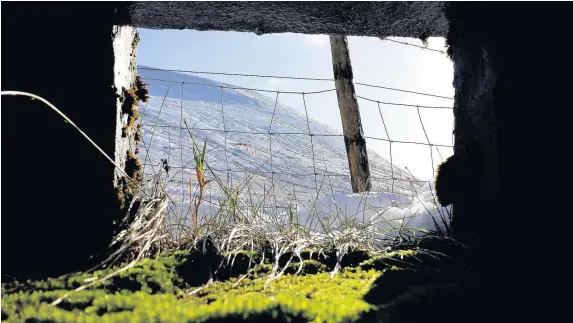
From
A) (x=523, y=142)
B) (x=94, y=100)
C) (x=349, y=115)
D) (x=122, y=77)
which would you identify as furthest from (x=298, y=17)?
(x=349, y=115)

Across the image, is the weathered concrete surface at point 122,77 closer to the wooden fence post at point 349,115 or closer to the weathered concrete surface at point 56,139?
the weathered concrete surface at point 56,139

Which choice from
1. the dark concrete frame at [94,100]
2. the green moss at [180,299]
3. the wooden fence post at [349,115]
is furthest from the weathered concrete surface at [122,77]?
the wooden fence post at [349,115]

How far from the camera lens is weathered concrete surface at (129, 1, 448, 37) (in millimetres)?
1990

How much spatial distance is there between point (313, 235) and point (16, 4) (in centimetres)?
142

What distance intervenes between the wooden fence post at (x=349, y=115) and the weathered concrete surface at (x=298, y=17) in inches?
81.5

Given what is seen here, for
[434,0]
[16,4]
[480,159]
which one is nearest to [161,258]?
[16,4]

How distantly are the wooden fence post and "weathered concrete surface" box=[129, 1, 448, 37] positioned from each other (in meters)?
2.07

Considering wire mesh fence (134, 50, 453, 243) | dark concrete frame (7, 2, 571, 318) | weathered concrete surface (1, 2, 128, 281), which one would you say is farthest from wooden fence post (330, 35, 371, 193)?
weathered concrete surface (1, 2, 128, 281)

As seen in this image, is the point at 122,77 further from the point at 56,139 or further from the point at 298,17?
the point at 298,17

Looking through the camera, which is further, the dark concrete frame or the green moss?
the dark concrete frame

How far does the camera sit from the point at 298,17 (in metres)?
2.10

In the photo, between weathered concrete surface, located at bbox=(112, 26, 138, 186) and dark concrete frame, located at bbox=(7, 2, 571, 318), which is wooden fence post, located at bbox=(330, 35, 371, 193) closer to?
dark concrete frame, located at bbox=(7, 2, 571, 318)

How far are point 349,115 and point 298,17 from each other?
2364 millimetres

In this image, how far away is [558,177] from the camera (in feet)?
6.05
